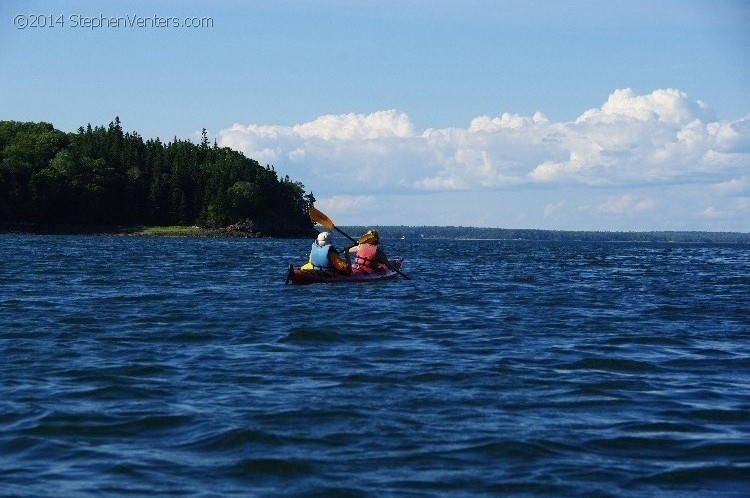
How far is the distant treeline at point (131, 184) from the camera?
142 meters

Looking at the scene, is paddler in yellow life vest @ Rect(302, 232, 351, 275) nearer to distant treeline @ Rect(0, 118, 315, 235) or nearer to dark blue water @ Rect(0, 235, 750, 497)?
dark blue water @ Rect(0, 235, 750, 497)

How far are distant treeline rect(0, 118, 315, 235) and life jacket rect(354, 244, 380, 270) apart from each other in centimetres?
10799

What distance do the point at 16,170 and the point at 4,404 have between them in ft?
449

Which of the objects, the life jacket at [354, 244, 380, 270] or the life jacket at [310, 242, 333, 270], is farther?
the life jacket at [354, 244, 380, 270]

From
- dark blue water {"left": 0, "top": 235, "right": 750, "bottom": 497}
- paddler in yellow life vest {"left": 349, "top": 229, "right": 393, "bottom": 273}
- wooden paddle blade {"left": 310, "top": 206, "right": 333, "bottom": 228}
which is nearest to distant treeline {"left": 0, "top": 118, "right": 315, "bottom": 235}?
wooden paddle blade {"left": 310, "top": 206, "right": 333, "bottom": 228}

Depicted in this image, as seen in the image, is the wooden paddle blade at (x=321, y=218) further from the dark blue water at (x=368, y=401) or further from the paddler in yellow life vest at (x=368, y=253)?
the dark blue water at (x=368, y=401)

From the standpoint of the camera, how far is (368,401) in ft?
44.3

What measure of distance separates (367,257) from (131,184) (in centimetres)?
12452

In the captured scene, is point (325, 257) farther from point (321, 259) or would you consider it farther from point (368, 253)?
point (368, 253)

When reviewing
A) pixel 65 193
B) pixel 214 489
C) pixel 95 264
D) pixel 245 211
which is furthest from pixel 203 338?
pixel 245 211

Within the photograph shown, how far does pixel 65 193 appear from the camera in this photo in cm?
14425

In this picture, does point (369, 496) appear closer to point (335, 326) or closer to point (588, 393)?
point (588, 393)

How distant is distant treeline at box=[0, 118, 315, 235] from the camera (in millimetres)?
142125

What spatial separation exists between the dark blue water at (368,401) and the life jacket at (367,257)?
403 inches
